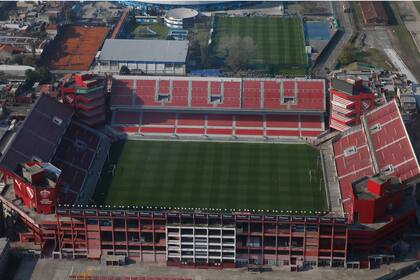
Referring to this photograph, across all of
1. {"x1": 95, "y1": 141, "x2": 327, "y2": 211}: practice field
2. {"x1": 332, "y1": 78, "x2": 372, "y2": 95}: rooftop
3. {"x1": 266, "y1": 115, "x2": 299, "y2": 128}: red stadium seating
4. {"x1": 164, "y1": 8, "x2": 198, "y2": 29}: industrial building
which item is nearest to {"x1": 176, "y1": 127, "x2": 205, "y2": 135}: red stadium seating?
{"x1": 95, "y1": 141, "x2": 327, "y2": 211}: practice field

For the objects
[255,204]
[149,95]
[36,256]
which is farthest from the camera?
[149,95]

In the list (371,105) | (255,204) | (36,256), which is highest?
(371,105)

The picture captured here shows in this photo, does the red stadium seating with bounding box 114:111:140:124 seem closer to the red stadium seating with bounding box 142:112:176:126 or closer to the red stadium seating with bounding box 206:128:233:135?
the red stadium seating with bounding box 142:112:176:126

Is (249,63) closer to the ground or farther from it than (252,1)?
closer to the ground

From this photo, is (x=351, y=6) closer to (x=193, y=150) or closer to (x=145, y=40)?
(x=145, y=40)

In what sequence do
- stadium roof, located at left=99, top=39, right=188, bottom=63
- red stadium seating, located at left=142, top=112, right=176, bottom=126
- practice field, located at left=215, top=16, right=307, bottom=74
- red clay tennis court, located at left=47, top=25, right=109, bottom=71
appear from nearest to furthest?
red stadium seating, located at left=142, top=112, right=176, bottom=126, stadium roof, located at left=99, top=39, right=188, bottom=63, practice field, located at left=215, top=16, right=307, bottom=74, red clay tennis court, located at left=47, top=25, right=109, bottom=71

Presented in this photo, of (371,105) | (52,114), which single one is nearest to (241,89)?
(371,105)
